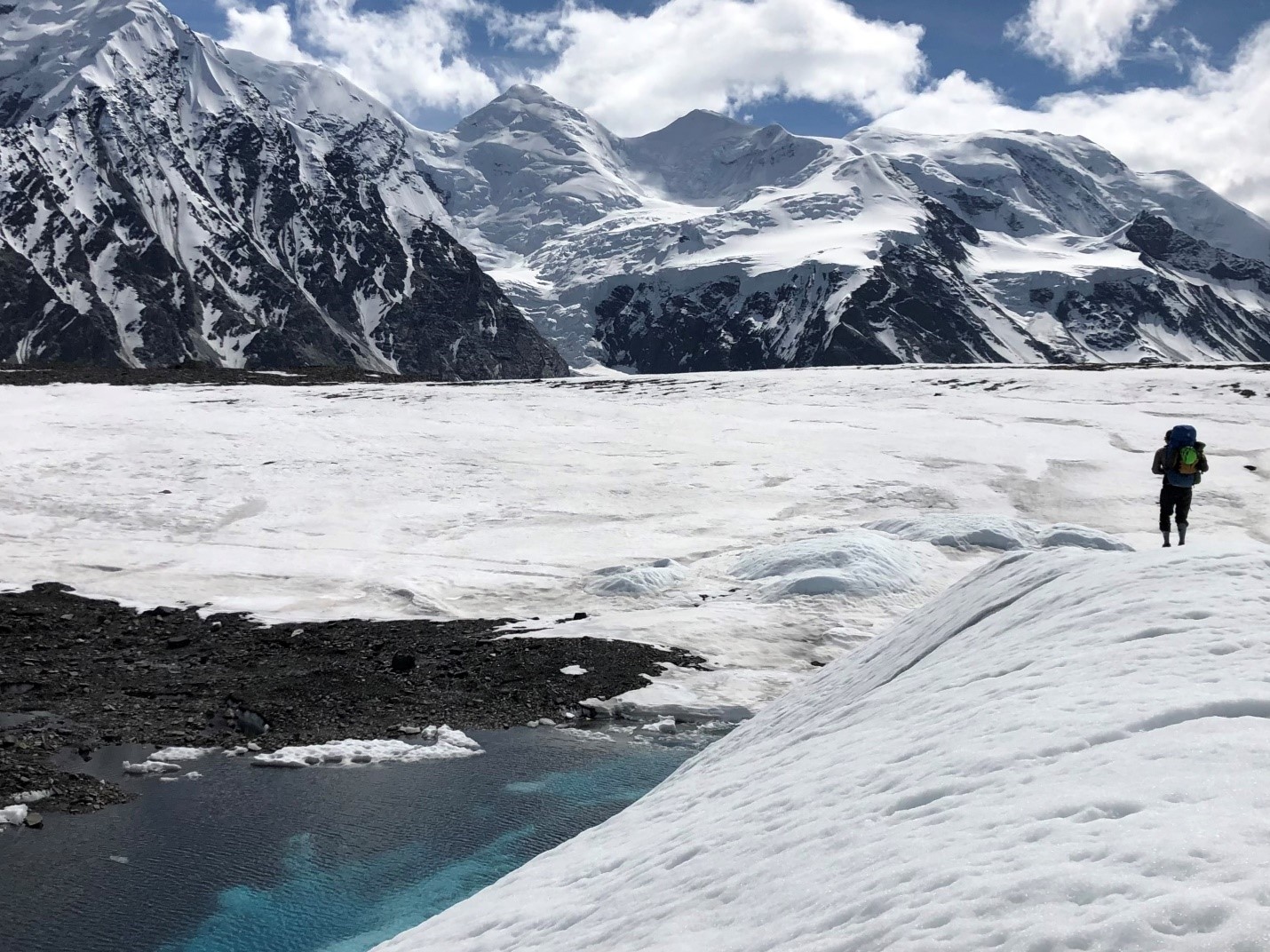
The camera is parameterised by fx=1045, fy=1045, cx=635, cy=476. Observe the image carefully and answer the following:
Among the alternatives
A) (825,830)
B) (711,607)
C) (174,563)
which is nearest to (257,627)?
(174,563)

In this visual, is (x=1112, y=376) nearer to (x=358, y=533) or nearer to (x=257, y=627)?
(x=358, y=533)

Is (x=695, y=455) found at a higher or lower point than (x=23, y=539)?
higher

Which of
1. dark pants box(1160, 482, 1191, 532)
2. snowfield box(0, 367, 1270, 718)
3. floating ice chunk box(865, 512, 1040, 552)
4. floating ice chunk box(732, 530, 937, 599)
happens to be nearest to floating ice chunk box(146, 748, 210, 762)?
snowfield box(0, 367, 1270, 718)

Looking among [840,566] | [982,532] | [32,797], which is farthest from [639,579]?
[32,797]

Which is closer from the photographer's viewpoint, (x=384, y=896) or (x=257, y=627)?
(x=384, y=896)

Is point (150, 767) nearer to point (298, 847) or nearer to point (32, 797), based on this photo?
point (32, 797)

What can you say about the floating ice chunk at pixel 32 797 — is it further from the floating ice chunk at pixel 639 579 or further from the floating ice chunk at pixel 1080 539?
the floating ice chunk at pixel 1080 539

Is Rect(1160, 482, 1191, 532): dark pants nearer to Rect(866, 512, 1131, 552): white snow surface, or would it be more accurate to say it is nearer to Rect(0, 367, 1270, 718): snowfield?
Rect(0, 367, 1270, 718): snowfield
